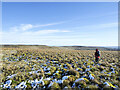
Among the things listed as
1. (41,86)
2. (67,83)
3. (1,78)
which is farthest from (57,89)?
(1,78)

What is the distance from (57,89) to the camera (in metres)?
4.30

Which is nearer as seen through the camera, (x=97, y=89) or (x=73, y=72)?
(x=97, y=89)

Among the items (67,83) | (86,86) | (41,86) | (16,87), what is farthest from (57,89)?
(16,87)

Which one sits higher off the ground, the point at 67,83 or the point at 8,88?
the point at 67,83

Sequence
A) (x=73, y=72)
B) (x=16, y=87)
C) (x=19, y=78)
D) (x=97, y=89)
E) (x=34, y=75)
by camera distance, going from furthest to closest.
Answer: (x=73, y=72), (x=34, y=75), (x=19, y=78), (x=16, y=87), (x=97, y=89)

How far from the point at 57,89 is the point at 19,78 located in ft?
10.4

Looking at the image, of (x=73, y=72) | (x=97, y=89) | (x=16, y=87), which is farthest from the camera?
(x=73, y=72)

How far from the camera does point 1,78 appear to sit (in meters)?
5.66

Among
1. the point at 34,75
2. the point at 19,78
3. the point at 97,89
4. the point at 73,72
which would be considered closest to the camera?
the point at 97,89

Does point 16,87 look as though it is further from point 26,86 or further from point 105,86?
point 105,86

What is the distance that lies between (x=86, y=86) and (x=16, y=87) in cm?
445

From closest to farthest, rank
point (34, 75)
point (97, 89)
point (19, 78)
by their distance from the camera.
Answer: point (97, 89) < point (19, 78) < point (34, 75)

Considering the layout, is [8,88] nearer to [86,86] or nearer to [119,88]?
[86,86]

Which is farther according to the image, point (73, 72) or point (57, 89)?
point (73, 72)
